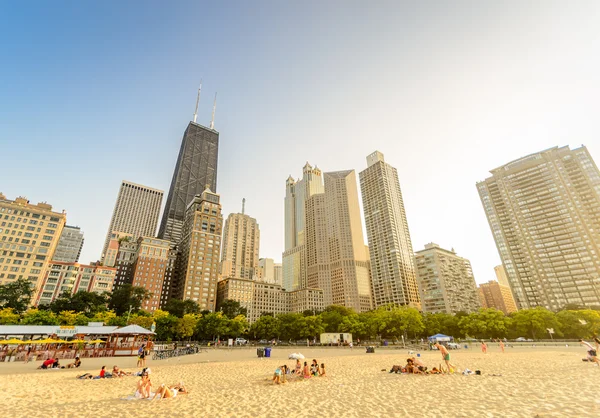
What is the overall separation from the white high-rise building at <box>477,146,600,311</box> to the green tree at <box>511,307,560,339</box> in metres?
66.5

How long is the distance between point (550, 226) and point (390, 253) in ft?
260

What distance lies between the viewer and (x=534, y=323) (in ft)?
233

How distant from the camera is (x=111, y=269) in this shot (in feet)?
424

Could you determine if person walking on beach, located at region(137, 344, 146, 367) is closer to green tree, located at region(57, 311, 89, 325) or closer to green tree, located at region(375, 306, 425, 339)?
green tree, located at region(57, 311, 89, 325)

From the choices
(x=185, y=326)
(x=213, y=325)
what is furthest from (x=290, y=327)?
(x=185, y=326)

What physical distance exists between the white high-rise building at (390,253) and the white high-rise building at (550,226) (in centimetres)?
5063

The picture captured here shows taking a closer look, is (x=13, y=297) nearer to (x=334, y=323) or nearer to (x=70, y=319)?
(x=70, y=319)

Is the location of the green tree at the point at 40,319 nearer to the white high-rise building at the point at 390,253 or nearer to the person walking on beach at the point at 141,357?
the person walking on beach at the point at 141,357

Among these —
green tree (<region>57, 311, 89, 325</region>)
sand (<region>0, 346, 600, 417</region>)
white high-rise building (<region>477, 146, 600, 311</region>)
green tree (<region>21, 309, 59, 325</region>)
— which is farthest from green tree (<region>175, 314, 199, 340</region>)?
white high-rise building (<region>477, 146, 600, 311</region>)

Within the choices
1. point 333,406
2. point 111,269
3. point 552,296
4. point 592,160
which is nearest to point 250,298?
point 111,269

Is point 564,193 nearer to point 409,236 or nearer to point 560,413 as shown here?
point 409,236

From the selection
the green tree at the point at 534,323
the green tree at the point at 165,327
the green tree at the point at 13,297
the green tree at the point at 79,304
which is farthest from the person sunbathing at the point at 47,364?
the green tree at the point at 534,323

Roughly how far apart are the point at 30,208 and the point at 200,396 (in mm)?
144649

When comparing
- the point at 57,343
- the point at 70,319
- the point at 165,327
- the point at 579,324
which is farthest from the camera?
the point at 165,327
